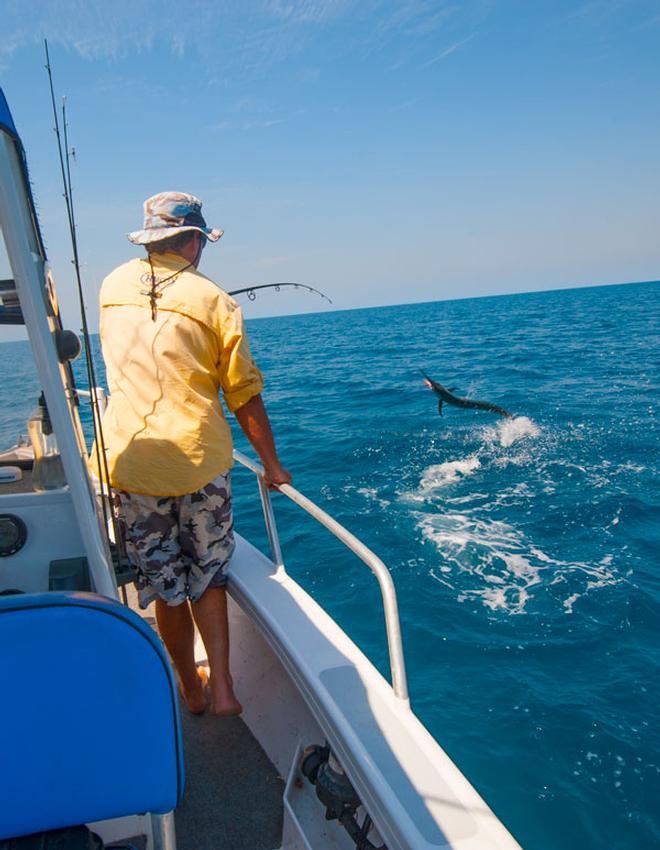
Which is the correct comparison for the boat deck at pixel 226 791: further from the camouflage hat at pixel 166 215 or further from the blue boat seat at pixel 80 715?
the camouflage hat at pixel 166 215

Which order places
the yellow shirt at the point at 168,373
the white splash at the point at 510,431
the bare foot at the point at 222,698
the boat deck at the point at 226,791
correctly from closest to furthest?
the yellow shirt at the point at 168,373 → the boat deck at the point at 226,791 → the bare foot at the point at 222,698 → the white splash at the point at 510,431

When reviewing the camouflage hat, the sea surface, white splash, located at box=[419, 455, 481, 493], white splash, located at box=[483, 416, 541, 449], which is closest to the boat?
the sea surface

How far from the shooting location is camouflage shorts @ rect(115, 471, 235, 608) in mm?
2168

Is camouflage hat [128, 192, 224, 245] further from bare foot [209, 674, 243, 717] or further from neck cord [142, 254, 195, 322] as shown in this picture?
bare foot [209, 674, 243, 717]

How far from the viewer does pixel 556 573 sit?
5.42m

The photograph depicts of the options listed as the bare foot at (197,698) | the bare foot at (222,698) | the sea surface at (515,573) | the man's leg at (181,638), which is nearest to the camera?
the man's leg at (181,638)

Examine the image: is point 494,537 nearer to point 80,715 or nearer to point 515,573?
point 515,573

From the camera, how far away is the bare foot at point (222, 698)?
2510 millimetres

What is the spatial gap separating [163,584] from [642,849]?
2.85 metres

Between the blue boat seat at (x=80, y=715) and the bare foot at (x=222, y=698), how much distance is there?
4.50 feet

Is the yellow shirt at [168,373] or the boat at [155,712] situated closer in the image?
the boat at [155,712]

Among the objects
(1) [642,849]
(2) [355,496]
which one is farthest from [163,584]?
(2) [355,496]

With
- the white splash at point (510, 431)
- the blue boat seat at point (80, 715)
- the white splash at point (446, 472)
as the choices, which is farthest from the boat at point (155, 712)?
the white splash at point (510, 431)

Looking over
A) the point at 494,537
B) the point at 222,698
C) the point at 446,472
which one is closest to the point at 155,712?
the point at 222,698
